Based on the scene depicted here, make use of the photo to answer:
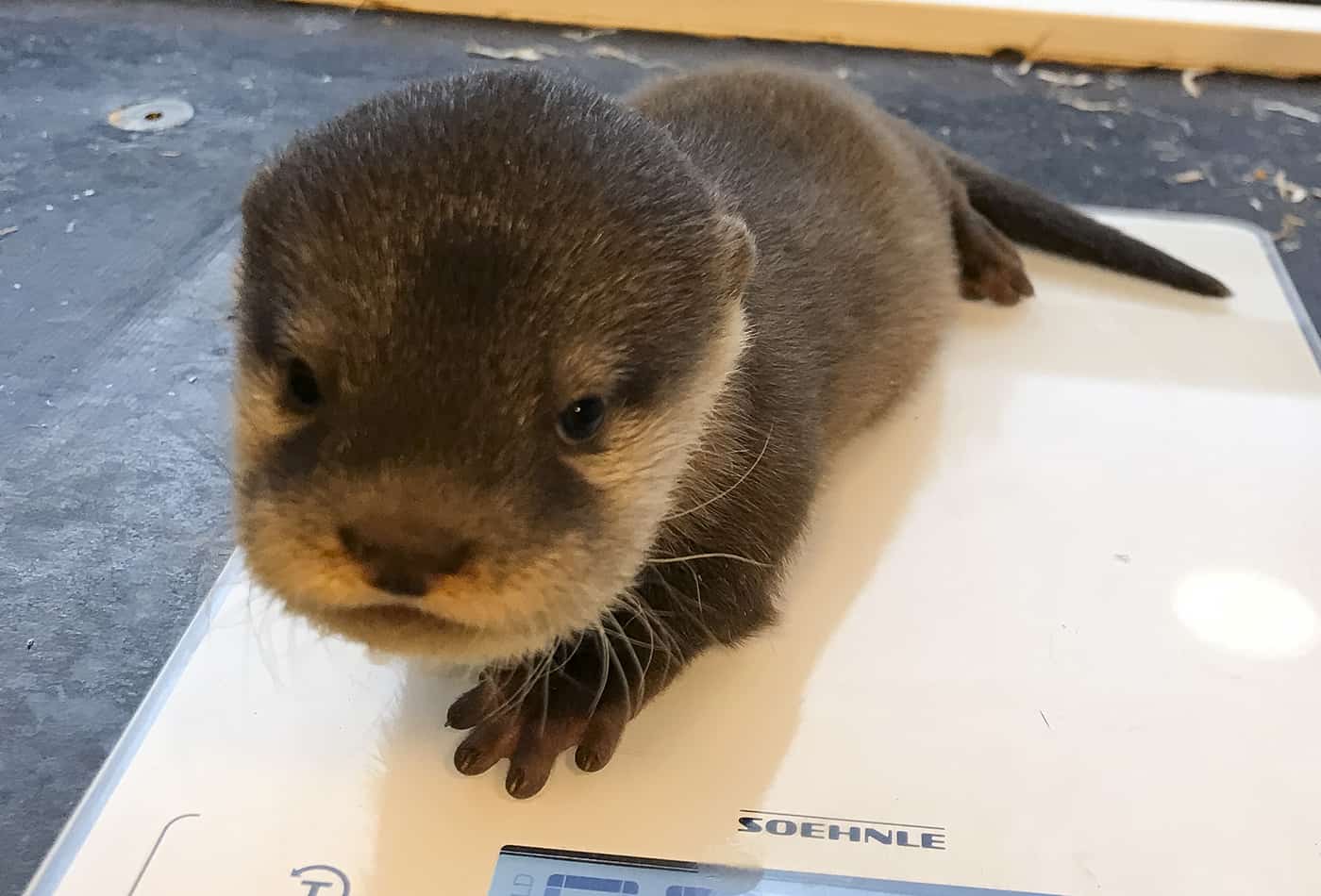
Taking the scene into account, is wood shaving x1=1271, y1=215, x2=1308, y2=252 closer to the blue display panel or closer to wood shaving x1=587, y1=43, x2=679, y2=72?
wood shaving x1=587, y1=43, x2=679, y2=72

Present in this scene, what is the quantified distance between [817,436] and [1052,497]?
0.29 meters

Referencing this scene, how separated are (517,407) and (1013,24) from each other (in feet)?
7.70

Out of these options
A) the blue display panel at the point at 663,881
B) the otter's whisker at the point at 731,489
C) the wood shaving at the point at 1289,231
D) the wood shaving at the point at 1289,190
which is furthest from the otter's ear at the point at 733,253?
the wood shaving at the point at 1289,190

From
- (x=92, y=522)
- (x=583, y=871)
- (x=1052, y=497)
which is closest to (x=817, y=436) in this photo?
(x=1052, y=497)

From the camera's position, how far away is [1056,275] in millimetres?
1667

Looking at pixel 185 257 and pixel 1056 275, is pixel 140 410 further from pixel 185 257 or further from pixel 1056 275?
pixel 1056 275

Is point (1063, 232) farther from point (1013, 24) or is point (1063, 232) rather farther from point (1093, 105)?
point (1013, 24)

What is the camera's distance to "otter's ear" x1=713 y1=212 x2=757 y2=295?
902 millimetres

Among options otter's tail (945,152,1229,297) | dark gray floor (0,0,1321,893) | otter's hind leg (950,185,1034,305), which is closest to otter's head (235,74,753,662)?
dark gray floor (0,0,1321,893)

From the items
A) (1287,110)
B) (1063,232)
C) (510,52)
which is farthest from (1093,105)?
(510,52)

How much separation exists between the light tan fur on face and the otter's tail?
985 millimetres

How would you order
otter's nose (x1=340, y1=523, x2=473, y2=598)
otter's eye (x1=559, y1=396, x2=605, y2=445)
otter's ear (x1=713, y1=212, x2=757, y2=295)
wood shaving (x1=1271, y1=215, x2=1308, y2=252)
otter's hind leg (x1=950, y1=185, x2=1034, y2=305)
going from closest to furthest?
otter's nose (x1=340, y1=523, x2=473, y2=598) → otter's eye (x1=559, y1=396, x2=605, y2=445) → otter's ear (x1=713, y1=212, x2=757, y2=295) → otter's hind leg (x1=950, y1=185, x2=1034, y2=305) → wood shaving (x1=1271, y1=215, x2=1308, y2=252)

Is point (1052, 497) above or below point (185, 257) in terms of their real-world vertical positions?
above

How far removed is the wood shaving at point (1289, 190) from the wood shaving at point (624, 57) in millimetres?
1268
